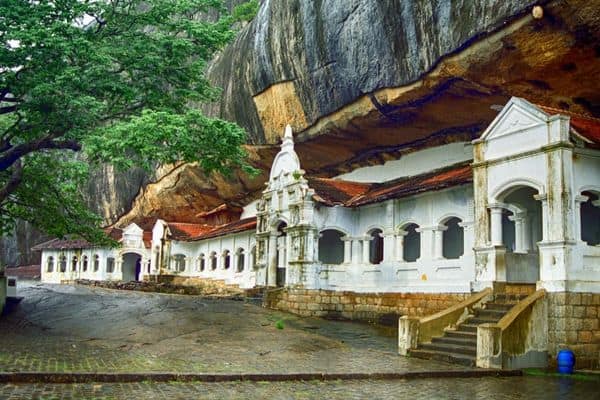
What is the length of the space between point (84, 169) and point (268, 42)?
921 cm

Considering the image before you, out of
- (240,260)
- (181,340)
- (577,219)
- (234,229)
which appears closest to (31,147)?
(181,340)

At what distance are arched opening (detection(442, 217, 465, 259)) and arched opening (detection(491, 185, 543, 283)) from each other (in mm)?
3119

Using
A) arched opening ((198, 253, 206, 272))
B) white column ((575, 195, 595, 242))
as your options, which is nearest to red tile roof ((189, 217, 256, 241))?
arched opening ((198, 253, 206, 272))

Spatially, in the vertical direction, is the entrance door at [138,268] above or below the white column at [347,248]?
below

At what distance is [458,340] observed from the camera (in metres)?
14.6

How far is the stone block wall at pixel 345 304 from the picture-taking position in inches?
830

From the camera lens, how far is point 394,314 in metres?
21.2

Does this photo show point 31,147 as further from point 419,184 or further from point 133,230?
point 133,230

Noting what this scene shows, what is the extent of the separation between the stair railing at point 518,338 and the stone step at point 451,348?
691 mm

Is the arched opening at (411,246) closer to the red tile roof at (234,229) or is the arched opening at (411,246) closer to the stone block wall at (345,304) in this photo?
the stone block wall at (345,304)

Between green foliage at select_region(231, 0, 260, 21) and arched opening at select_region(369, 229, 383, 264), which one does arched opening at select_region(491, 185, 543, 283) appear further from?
green foliage at select_region(231, 0, 260, 21)

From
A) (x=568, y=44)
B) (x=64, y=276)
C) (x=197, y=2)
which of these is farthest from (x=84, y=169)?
(x=64, y=276)

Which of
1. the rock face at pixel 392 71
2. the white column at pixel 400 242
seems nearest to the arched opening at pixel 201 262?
the rock face at pixel 392 71

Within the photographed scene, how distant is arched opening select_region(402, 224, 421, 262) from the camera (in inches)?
915
